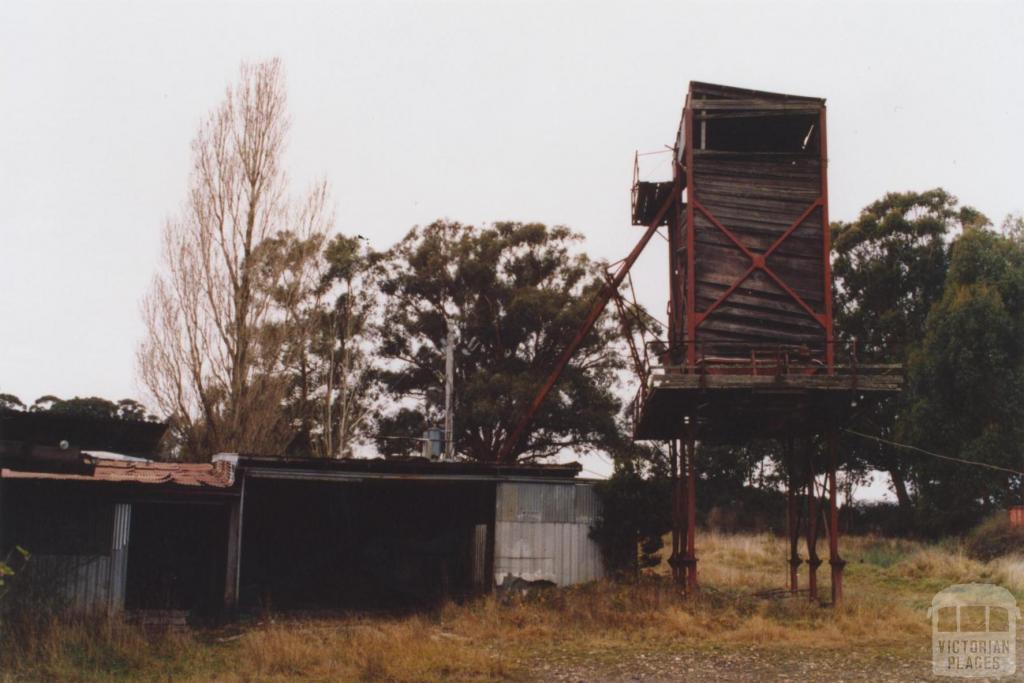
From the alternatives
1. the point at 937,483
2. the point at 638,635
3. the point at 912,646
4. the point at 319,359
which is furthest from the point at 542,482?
the point at 937,483

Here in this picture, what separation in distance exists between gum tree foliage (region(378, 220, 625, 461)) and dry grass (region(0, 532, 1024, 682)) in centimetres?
1635

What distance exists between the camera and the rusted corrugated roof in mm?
18266

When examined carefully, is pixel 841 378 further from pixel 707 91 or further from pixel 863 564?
pixel 863 564

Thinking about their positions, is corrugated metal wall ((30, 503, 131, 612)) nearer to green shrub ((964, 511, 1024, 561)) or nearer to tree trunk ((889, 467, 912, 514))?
green shrub ((964, 511, 1024, 561))

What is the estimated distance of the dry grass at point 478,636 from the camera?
14570 millimetres

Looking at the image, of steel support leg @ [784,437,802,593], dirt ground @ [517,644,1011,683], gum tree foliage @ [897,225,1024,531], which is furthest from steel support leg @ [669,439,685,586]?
gum tree foliage @ [897,225,1024,531]

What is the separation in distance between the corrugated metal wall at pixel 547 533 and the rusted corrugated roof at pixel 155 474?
6115 mm

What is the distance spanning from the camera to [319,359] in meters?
39.8

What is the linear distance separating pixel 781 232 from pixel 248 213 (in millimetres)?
15445

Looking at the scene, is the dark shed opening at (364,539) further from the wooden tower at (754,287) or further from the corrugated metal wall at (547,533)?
the wooden tower at (754,287)

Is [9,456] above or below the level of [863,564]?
above

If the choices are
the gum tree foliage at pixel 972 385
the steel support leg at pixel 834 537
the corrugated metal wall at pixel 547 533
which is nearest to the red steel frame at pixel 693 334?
the steel support leg at pixel 834 537

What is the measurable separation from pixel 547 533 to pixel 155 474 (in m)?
8.64

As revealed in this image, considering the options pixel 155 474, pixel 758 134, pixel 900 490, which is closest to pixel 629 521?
pixel 758 134
